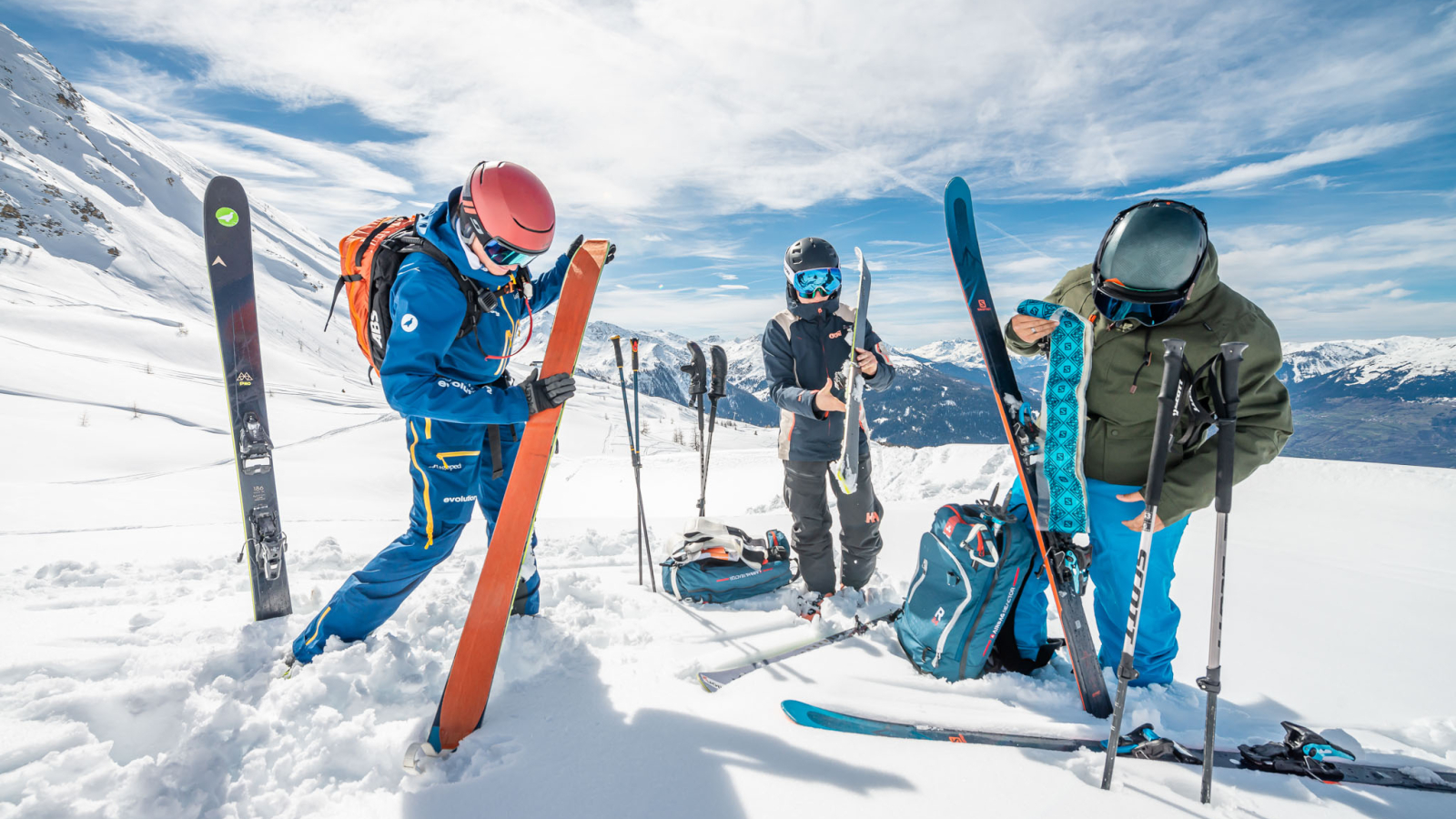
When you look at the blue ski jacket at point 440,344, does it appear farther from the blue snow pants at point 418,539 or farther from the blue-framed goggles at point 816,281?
the blue-framed goggles at point 816,281

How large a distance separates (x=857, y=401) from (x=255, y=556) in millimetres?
3718

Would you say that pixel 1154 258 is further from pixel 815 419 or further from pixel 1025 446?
pixel 815 419

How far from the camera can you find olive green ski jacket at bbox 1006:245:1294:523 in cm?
228

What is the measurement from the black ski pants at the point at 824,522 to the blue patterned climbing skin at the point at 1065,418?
1462 mm

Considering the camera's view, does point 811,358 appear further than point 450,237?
Yes

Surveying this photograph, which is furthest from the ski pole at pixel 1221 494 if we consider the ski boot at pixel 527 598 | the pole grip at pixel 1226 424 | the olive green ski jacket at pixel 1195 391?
the ski boot at pixel 527 598

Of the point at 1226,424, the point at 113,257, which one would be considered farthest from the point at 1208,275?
the point at 113,257

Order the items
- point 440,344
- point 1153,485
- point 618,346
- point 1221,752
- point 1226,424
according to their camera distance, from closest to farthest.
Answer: point 1226,424 → point 1153,485 → point 1221,752 → point 440,344 → point 618,346

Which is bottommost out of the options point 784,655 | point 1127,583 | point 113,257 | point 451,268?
point 784,655

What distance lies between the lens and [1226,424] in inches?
76.0

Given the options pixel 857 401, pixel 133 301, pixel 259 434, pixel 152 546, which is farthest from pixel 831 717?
pixel 133 301

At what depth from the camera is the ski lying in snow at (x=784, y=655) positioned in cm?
285

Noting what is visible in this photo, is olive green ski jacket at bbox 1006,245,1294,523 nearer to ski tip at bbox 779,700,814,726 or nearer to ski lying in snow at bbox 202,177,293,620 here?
ski tip at bbox 779,700,814,726

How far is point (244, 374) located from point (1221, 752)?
5.38 metres
